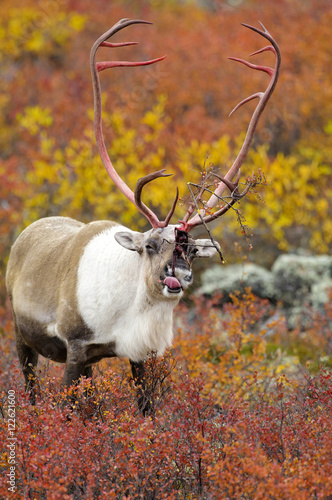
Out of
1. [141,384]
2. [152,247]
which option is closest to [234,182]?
[152,247]

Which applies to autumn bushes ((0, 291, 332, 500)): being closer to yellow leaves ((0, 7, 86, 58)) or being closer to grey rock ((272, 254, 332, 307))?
grey rock ((272, 254, 332, 307))

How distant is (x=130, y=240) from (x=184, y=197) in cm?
393

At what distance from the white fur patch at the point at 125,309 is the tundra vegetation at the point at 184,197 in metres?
0.17

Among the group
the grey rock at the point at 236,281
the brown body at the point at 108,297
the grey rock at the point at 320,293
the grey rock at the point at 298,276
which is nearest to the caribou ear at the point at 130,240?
the brown body at the point at 108,297

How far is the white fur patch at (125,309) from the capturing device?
136 inches

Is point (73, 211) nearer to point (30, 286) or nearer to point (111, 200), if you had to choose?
point (111, 200)

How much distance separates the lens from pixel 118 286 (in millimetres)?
3520

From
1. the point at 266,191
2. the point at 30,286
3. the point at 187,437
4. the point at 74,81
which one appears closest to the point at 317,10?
the point at 74,81

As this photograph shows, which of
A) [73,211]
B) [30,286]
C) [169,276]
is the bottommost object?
[73,211]

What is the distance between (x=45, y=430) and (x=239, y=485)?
89 centimetres

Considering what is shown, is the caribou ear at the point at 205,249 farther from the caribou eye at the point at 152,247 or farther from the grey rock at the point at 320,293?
the grey rock at the point at 320,293

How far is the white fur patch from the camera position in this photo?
3461 millimetres

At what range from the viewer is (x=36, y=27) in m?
13.0

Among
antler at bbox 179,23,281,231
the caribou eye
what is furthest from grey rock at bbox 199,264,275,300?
the caribou eye
